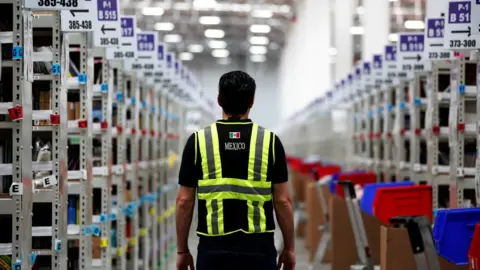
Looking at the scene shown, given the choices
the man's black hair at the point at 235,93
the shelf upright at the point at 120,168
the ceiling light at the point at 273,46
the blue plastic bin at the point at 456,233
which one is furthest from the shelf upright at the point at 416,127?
the ceiling light at the point at 273,46

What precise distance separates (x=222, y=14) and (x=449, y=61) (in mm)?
26128

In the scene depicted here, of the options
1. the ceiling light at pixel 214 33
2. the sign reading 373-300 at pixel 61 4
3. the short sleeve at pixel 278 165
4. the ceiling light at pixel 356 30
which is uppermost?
the ceiling light at pixel 214 33

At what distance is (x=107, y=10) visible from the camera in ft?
24.5

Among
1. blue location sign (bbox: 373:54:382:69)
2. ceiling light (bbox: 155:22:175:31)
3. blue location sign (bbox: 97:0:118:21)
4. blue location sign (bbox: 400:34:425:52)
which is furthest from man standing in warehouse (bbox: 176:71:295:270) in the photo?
ceiling light (bbox: 155:22:175:31)

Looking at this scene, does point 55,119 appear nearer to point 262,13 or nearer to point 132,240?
point 132,240

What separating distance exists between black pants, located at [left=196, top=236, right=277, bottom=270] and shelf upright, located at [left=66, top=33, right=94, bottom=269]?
105 inches

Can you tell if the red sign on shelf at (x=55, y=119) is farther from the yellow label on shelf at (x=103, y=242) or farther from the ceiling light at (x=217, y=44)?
the ceiling light at (x=217, y=44)

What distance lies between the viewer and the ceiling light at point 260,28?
3574 centimetres

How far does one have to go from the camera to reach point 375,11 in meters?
18.9

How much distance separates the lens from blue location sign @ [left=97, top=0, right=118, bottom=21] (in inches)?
290

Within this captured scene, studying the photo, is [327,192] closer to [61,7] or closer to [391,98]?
[391,98]

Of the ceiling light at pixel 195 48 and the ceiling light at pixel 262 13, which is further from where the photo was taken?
the ceiling light at pixel 195 48

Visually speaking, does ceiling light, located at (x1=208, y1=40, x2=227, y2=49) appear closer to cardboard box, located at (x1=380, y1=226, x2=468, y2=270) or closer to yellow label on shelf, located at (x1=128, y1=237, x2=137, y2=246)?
yellow label on shelf, located at (x1=128, y1=237, x2=137, y2=246)

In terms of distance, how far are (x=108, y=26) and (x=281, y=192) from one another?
348 centimetres
